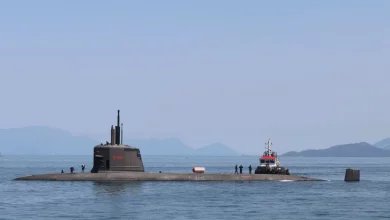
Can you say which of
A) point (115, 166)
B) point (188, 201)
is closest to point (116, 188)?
point (115, 166)

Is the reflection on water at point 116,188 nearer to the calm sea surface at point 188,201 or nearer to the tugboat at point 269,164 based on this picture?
the calm sea surface at point 188,201

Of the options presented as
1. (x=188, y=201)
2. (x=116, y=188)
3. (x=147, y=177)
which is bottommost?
(x=188, y=201)

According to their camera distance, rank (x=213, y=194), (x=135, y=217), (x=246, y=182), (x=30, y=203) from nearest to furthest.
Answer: (x=135, y=217) → (x=30, y=203) → (x=213, y=194) → (x=246, y=182)

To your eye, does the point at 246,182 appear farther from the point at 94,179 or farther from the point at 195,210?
the point at 195,210

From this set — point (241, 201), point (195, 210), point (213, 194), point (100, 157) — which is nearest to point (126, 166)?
point (100, 157)

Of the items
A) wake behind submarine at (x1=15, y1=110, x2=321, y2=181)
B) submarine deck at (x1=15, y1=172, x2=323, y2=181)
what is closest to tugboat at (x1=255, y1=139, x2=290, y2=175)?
submarine deck at (x1=15, y1=172, x2=323, y2=181)

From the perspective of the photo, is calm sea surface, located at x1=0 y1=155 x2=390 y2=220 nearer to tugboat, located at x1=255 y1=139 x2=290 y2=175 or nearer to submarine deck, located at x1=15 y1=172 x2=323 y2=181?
Result: submarine deck, located at x1=15 y1=172 x2=323 y2=181

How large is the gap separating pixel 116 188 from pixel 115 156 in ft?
24.8

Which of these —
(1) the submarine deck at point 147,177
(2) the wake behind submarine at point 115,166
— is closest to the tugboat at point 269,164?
(1) the submarine deck at point 147,177

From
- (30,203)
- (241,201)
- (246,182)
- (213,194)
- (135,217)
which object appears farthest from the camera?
(246,182)

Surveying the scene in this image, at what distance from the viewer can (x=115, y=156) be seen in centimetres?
7931

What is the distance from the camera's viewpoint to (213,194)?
69125 millimetres

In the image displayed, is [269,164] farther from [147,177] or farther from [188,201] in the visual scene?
[188,201]

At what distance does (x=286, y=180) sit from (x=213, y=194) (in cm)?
2296
